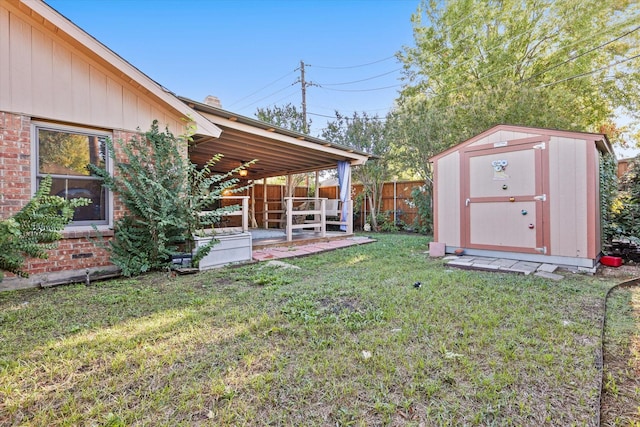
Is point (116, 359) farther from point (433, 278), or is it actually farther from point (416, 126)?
point (416, 126)

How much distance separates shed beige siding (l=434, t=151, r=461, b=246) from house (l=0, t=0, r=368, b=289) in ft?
15.4

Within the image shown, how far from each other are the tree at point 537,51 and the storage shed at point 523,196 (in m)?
3.44

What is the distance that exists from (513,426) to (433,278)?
2.57 meters

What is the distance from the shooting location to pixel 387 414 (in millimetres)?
1432

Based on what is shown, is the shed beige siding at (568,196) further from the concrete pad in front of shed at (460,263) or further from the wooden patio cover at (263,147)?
the wooden patio cover at (263,147)

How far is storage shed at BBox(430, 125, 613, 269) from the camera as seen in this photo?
4.44m

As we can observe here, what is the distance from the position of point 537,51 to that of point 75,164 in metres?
15.8

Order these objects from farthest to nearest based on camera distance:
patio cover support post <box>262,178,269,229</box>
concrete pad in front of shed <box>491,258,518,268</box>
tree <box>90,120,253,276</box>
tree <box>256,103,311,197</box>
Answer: tree <box>256,103,311,197</box> → patio cover support post <box>262,178,269,229</box> → concrete pad in front of shed <box>491,258,518,268</box> → tree <box>90,120,253,276</box>

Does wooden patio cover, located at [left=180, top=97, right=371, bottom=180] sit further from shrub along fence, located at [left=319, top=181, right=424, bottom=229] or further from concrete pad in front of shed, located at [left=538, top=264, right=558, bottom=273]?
concrete pad in front of shed, located at [left=538, top=264, right=558, bottom=273]

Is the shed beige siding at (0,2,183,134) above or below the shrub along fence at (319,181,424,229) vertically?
above

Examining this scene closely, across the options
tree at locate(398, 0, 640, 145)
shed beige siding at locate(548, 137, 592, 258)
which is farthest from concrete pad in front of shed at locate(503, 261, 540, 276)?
tree at locate(398, 0, 640, 145)

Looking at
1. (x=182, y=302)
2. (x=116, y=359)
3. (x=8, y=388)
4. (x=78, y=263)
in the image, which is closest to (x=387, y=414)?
(x=116, y=359)

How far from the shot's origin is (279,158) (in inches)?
337

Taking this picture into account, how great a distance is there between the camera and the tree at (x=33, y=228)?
2924mm
